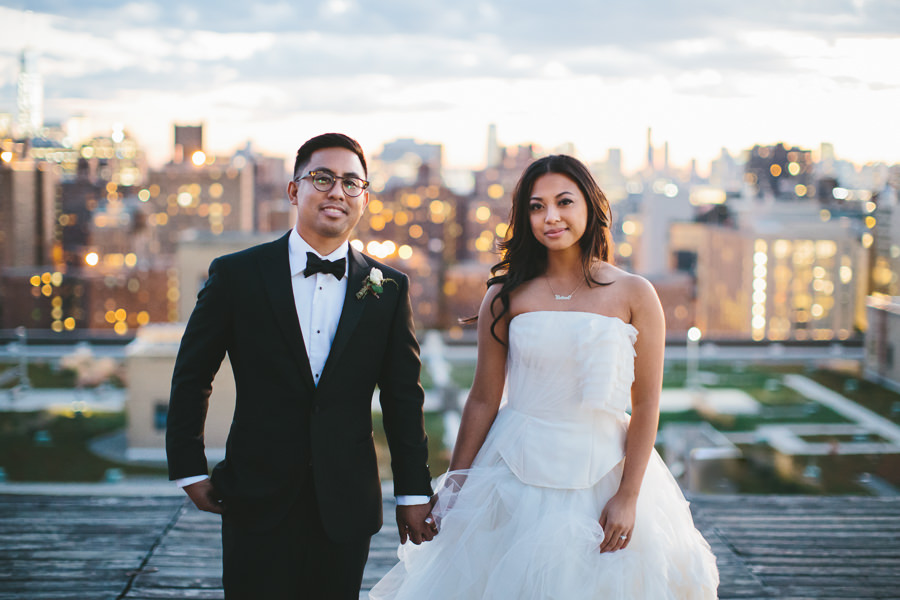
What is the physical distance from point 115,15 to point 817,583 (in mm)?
31549

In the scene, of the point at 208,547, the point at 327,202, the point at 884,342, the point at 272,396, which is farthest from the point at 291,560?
the point at 884,342

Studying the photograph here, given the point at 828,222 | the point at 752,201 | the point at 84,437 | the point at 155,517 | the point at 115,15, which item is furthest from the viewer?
the point at 752,201

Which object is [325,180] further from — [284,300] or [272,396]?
[272,396]

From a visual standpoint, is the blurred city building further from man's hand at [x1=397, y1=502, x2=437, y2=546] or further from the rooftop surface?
man's hand at [x1=397, y1=502, x2=437, y2=546]

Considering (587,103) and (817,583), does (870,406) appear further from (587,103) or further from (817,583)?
(587,103)

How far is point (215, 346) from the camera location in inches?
87.4

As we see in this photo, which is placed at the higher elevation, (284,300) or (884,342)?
(284,300)

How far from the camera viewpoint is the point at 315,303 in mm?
2219

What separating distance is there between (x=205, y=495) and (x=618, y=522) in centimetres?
123

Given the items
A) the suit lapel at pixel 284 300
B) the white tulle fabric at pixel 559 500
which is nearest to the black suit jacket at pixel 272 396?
the suit lapel at pixel 284 300

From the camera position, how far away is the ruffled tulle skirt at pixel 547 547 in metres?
2.16

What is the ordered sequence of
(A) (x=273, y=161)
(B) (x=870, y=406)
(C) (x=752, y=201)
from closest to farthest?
1. (B) (x=870, y=406)
2. (C) (x=752, y=201)
3. (A) (x=273, y=161)

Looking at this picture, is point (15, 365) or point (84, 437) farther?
point (15, 365)

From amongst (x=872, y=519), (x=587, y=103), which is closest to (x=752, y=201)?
(x=587, y=103)
